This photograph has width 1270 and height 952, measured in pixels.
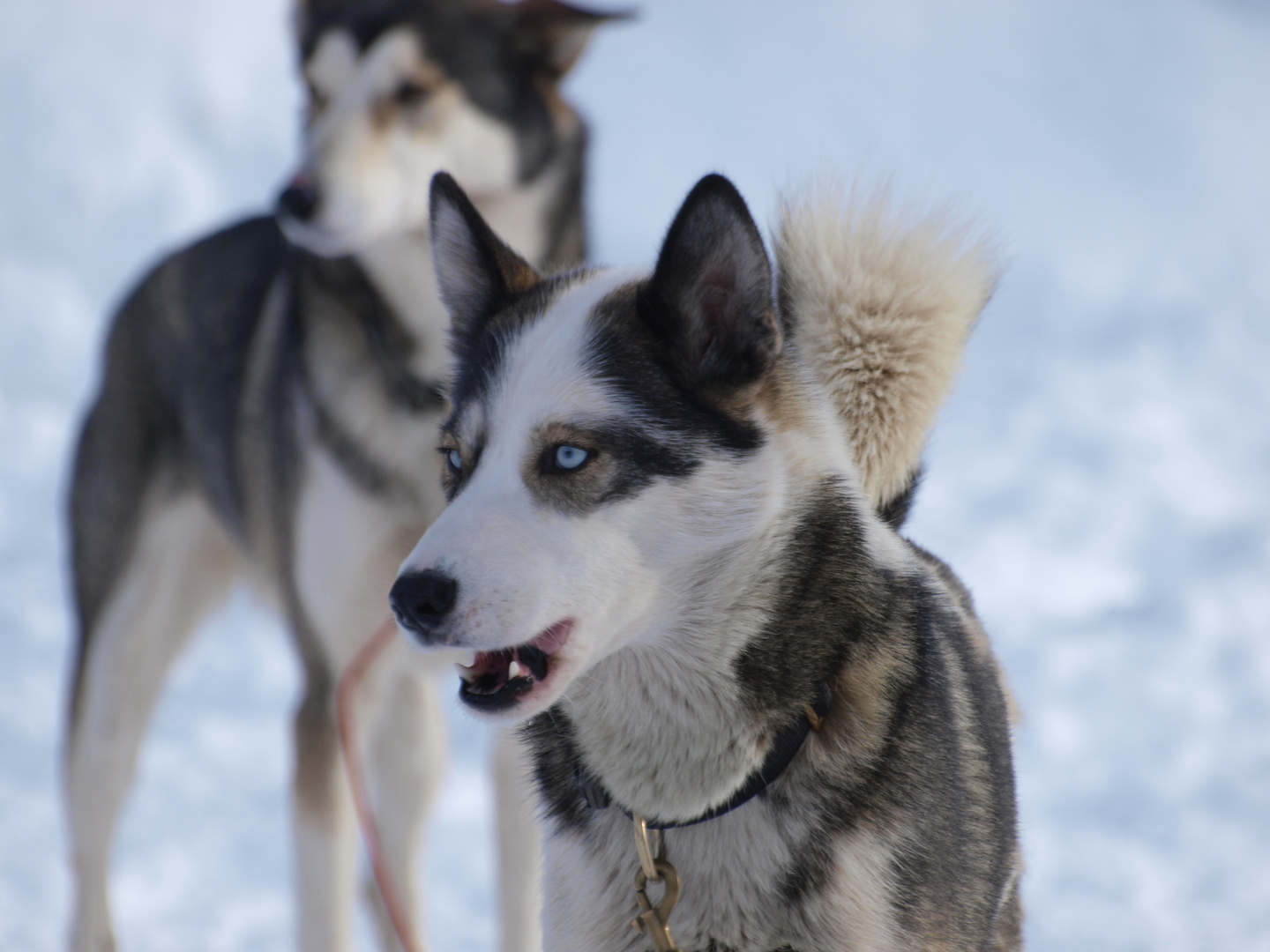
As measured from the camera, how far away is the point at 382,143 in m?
2.10

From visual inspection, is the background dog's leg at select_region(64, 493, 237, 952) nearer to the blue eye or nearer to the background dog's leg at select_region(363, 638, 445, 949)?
the background dog's leg at select_region(363, 638, 445, 949)

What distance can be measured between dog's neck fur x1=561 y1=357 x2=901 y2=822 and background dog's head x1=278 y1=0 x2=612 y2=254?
3.45ft

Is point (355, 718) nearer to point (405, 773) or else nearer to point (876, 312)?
point (405, 773)

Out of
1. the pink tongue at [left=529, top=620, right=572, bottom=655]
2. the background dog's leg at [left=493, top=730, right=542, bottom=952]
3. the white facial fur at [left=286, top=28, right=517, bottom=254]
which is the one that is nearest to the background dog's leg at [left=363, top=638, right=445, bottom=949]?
the background dog's leg at [left=493, top=730, right=542, bottom=952]

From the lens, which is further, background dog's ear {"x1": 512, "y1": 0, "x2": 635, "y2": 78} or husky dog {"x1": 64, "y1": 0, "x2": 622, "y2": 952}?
background dog's ear {"x1": 512, "y1": 0, "x2": 635, "y2": 78}

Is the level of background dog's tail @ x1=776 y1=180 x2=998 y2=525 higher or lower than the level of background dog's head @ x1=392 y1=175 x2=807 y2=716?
higher

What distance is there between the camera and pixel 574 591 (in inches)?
46.2

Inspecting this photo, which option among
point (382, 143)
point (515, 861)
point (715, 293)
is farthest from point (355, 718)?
point (715, 293)

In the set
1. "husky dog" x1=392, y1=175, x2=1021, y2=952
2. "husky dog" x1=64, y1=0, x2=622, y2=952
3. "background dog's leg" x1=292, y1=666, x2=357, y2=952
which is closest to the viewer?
"husky dog" x1=392, y1=175, x2=1021, y2=952

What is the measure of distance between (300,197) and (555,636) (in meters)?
1.17

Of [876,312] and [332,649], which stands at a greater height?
[876,312]

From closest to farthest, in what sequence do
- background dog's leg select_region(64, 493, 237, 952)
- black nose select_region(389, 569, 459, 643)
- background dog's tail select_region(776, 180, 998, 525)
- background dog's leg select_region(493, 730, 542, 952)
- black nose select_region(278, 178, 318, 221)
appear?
black nose select_region(389, 569, 459, 643) < background dog's tail select_region(776, 180, 998, 525) < black nose select_region(278, 178, 318, 221) < background dog's leg select_region(493, 730, 542, 952) < background dog's leg select_region(64, 493, 237, 952)

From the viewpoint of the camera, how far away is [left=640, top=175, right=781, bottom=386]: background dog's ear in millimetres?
1229

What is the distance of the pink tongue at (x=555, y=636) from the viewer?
119cm
